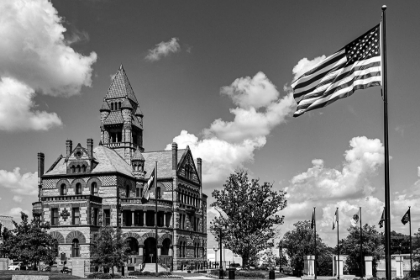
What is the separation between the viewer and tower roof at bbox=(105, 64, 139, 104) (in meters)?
90.7

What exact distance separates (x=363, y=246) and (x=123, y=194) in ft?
120

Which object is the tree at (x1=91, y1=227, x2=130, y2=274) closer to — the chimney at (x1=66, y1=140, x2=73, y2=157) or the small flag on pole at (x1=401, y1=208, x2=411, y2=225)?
the chimney at (x1=66, y1=140, x2=73, y2=157)

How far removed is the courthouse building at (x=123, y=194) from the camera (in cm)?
7044

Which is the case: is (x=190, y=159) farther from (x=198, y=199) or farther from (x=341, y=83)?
(x=341, y=83)

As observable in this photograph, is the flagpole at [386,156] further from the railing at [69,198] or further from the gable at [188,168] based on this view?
the gable at [188,168]

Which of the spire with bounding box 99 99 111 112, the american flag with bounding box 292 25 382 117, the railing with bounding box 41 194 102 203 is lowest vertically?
the railing with bounding box 41 194 102 203

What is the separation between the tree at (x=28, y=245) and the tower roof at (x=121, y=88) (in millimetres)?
38007

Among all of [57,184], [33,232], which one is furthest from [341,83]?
[57,184]

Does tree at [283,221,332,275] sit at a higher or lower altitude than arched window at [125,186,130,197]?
lower

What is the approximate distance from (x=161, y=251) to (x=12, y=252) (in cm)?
2837

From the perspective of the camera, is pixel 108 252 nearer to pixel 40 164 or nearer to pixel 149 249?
pixel 149 249

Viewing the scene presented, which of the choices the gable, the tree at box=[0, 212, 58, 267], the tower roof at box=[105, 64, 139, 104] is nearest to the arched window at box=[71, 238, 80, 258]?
the tree at box=[0, 212, 58, 267]

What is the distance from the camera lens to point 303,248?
82375 millimetres

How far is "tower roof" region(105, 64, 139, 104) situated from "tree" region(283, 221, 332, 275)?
3370 centimetres
